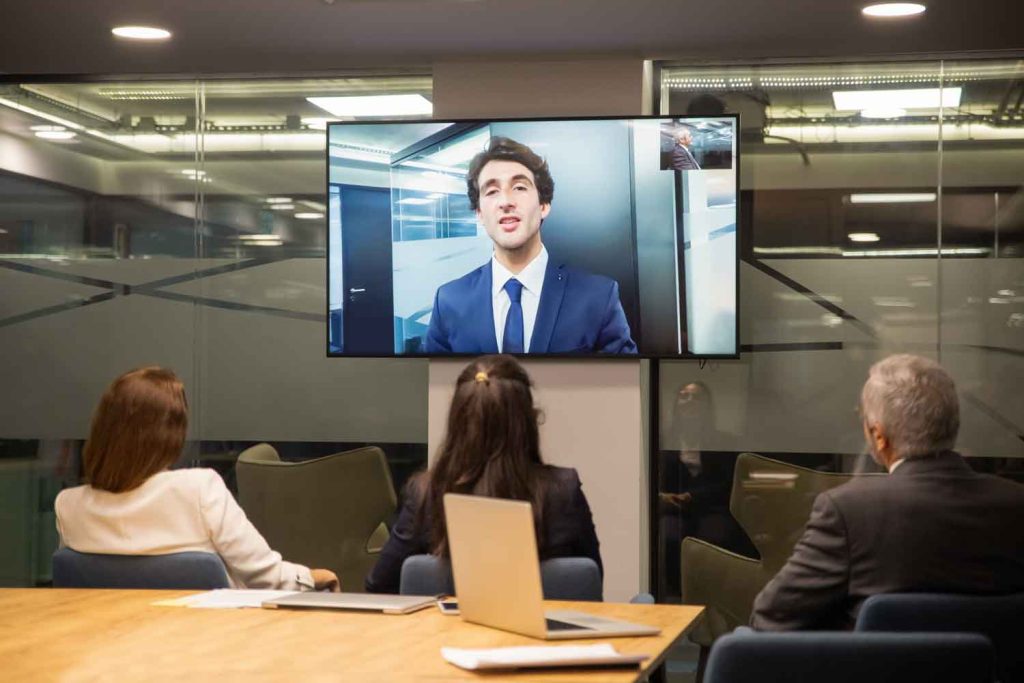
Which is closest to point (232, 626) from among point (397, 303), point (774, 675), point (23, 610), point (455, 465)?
point (23, 610)

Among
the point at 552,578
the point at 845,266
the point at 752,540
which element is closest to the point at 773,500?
the point at 752,540

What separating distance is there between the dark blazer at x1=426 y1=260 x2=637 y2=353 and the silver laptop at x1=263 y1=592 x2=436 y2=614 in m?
2.73

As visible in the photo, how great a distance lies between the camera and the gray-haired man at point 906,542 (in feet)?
9.82

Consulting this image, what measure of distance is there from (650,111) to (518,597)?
3.92m

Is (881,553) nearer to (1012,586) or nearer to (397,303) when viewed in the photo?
(1012,586)

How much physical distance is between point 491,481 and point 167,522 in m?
0.94

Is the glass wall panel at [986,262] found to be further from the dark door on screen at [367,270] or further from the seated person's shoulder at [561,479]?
the seated person's shoulder at [561,479]

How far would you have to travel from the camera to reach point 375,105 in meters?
6.77

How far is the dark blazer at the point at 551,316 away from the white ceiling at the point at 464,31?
106 centimetres

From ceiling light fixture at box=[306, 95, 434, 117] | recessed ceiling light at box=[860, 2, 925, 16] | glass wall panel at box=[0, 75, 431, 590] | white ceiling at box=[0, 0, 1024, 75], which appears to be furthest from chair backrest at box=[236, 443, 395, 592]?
recessed ceiling light at box=[860, 2, 925, 16]

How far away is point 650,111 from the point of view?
640 cm

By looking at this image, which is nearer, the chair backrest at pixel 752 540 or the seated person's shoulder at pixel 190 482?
the seated person's shoulder at pixel 190 482

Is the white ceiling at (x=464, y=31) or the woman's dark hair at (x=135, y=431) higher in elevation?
the white ceiling at (x=464, y=31)

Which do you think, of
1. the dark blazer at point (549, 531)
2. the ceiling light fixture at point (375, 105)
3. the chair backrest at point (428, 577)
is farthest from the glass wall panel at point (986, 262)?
the chair backrest at point (428, 577)
